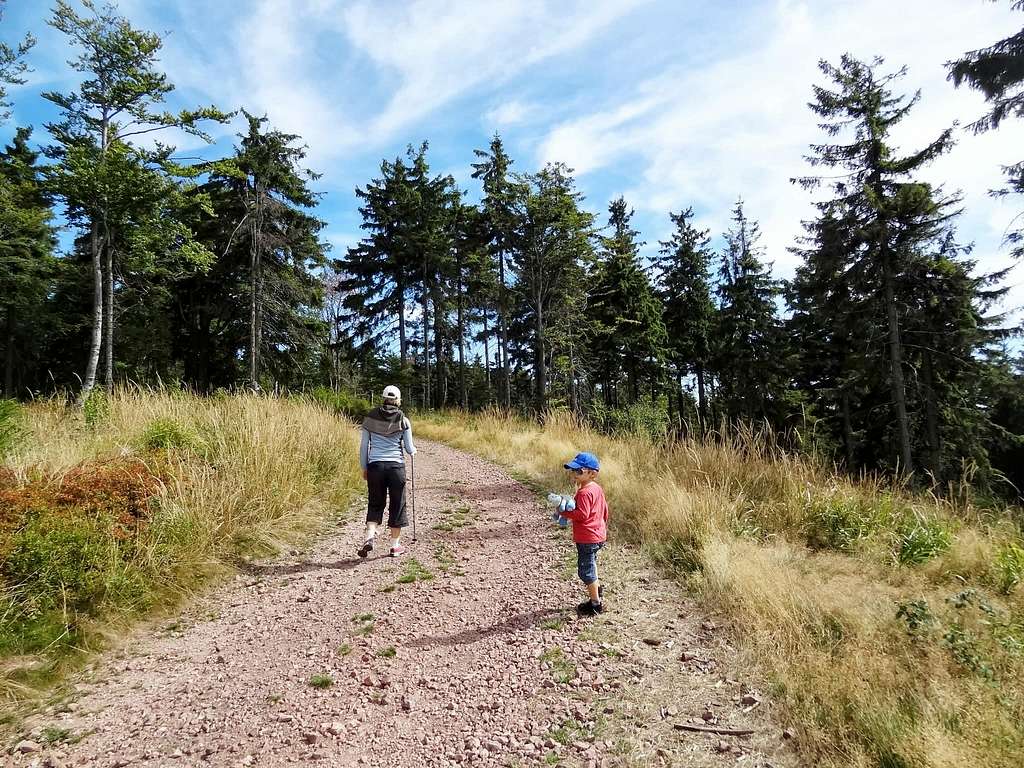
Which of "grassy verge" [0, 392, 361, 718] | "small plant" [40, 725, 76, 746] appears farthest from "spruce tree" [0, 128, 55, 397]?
"small plant" [40, 725, 76, 746]

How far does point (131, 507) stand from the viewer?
468cm

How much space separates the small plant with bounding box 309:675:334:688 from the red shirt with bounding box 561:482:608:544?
1.98 meters

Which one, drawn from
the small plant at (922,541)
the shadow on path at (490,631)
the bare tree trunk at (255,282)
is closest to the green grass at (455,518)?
the shadow on path at (490,631)

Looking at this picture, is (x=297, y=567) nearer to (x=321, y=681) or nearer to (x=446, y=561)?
(x=446, y=561)

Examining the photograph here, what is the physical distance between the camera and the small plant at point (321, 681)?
314 cm

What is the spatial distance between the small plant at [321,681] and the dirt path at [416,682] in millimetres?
15

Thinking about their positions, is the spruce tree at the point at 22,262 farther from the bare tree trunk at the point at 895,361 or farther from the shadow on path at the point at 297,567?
the bare tree trunk at the point at 895,361

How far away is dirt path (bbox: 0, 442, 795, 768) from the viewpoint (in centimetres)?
259

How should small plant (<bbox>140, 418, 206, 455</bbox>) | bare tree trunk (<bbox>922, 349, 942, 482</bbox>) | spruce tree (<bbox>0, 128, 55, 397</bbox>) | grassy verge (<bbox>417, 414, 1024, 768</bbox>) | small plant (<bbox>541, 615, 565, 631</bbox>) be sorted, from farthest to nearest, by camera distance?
spruce tree (<bbox>0, 128, 55, 397</bbox>) → bare tree trunk (<bbox>922, 349, 942, 482</bbox>) → small plant (<bbox>140, 418, 206, 455</bbox>) → small plant (<bbox>541, 615, 565, 631</bbox>) → grassy verge (<bbox>417, 414, 1024, 768</bbox>)

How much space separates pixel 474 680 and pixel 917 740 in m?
2.28

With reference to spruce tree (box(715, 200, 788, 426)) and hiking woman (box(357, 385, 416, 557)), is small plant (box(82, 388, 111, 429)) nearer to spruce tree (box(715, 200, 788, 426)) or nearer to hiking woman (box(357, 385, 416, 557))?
hiking woman (box(357, 385, 416, 557))

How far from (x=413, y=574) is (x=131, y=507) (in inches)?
106

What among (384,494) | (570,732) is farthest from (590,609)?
(384,494)

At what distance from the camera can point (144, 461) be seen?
548 centimetres
